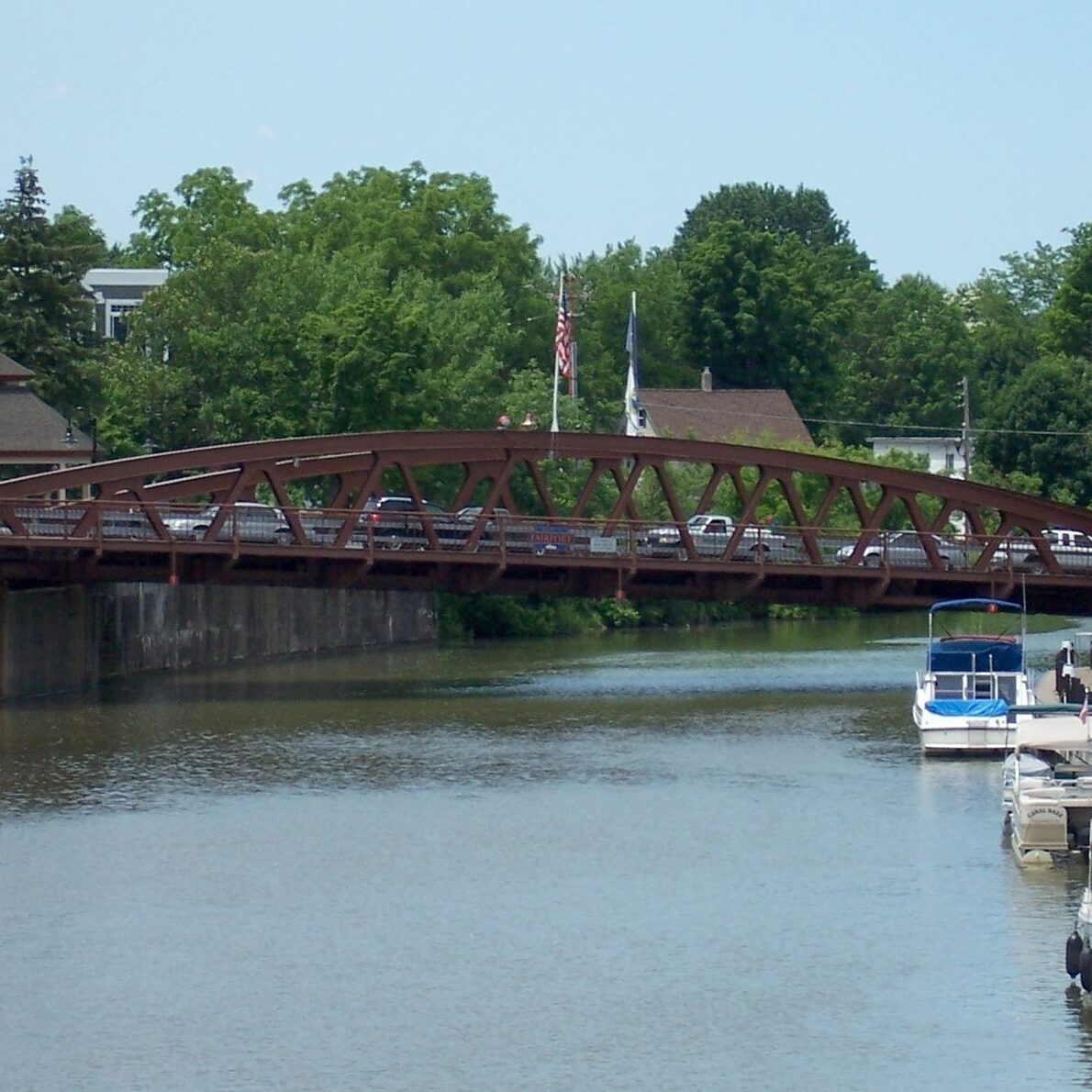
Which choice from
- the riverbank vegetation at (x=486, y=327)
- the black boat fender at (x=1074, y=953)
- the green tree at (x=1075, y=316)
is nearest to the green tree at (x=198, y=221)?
the riverbank vegetation at (x=486, y=327)

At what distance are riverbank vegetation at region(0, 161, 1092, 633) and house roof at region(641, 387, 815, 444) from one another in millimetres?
2710

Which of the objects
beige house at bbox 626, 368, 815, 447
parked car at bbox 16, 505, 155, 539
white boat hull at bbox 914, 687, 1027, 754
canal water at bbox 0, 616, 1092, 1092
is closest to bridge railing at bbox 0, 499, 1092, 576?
parked car at bbox 16, 505, 155, 539

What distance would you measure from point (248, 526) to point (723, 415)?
5975 cm

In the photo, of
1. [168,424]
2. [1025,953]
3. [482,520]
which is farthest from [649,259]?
[1025,953]

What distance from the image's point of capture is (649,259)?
160 m

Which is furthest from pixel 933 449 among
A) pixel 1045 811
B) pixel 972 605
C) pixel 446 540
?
pixel 1045 811

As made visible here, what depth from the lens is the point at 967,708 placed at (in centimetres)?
5238

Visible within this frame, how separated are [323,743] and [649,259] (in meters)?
107

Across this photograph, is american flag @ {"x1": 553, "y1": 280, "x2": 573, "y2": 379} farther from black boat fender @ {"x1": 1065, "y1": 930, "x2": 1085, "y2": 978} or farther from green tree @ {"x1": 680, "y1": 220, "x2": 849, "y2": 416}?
black boat fender @ {"x1": 1065, "y1": 930, "x2": 1085, "y2": 978}

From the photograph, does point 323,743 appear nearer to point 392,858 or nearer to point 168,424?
point 392,858

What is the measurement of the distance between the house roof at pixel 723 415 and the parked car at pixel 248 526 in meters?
53.2

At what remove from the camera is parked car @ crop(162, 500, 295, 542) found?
2613 inches

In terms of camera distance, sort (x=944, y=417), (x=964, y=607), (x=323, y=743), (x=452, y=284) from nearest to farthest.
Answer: (x=323, y=743) < (x=964, y=607) < (x=452, y=284) < (x=944, y=417)

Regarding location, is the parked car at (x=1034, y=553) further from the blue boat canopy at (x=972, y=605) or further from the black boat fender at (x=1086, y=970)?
the black boat fender at (x=1086, y=970)
